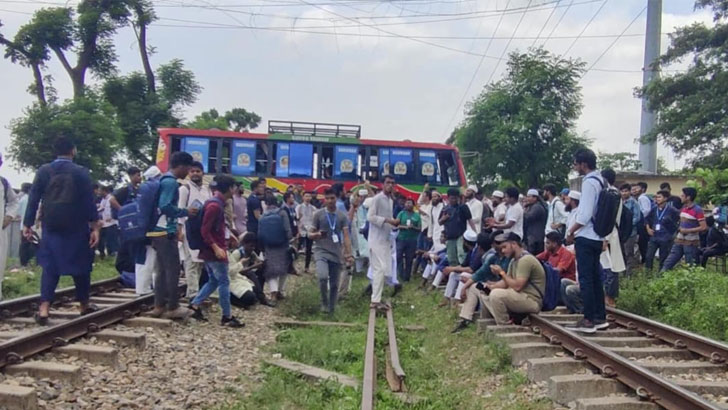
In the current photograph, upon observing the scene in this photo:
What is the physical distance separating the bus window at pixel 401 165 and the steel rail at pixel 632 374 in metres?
15.8

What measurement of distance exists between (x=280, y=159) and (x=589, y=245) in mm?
16049

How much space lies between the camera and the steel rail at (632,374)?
16.0ft

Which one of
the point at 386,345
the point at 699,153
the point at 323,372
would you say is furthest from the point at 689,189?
the point at 699,153

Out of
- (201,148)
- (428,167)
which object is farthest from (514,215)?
(201,148)

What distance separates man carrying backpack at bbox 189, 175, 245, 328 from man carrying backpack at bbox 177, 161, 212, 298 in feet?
2.47

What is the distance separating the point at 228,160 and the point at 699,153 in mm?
15409

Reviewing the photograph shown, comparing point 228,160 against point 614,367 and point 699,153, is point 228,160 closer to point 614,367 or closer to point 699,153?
point 699,153

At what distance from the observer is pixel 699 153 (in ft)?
79.5

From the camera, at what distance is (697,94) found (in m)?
24.2

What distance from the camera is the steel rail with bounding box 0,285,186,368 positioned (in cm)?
581

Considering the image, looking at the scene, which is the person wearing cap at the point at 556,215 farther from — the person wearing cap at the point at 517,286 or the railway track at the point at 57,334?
the railway track at the point at 57,334

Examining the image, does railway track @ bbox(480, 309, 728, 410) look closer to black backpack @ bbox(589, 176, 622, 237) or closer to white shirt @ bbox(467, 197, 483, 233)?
black backpack @ bbox(589, 176, 622, 237)

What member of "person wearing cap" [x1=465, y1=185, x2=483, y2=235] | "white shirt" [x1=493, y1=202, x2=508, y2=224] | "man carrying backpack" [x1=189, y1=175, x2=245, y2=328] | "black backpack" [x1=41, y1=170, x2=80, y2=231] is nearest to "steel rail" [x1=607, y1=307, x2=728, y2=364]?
"man carrying backpack" [x1=189, y1=175, x2=245, y2=328]

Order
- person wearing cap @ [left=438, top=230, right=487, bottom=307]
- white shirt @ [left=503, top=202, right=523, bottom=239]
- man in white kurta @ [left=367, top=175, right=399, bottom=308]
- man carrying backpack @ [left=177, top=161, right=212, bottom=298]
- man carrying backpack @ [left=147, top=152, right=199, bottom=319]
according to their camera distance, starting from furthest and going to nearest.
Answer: white shirt @ [left=503, top=202, right=523, bottom=239] → man in white kurta @ [left=367, top=175, right=399, bottom=308] → person wearing cap @ [left=438, top=230, right=487, bottom=307] → man carrying backpack @ [left=177, top=161, right=212, bottom=298] → man carrying backpack @ [left=147, top=152, right=199, bottom=319]
